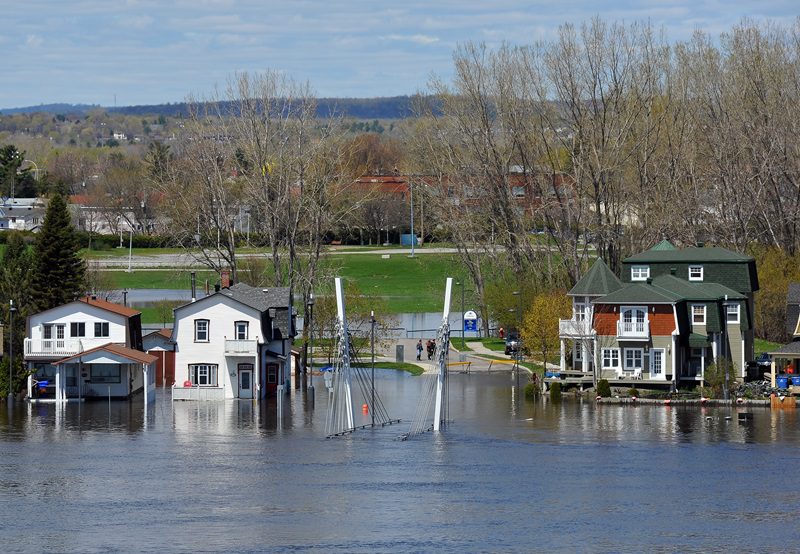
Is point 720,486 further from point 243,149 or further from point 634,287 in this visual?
point 243,149

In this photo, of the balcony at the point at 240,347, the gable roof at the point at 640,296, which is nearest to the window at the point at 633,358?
the gable roof at the point at 640,296

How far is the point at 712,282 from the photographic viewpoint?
336 feet

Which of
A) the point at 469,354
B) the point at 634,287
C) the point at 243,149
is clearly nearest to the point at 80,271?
the point at 243,149

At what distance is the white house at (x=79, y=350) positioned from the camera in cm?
9331

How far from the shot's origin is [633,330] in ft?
312

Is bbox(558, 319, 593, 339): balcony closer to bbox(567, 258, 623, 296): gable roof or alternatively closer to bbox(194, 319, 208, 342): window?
bbox(567, 258, 623, 296): gable roof

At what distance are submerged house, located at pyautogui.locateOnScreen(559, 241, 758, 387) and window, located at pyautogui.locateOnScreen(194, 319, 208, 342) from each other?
2183 cm

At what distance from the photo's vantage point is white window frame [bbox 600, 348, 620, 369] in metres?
95.6

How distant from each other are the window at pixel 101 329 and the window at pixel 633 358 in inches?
1229

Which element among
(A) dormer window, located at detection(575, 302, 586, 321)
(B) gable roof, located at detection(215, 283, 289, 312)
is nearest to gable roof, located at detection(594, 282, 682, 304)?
(A) dormer window, located at detection(575, 302, 586, 321)

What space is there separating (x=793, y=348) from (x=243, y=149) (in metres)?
43.7

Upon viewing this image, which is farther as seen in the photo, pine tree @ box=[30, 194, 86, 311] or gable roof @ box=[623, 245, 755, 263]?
pine tree @ box=[30, 194, 86, 311]

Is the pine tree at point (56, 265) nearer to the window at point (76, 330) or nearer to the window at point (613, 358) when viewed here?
the window at point (76, 330)

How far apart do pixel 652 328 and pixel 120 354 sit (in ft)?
104
